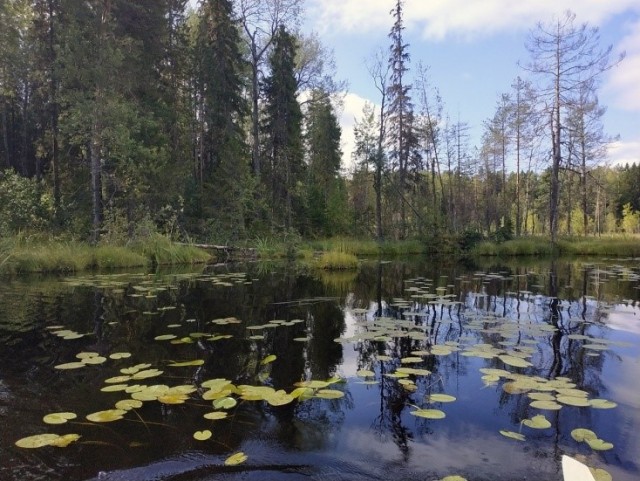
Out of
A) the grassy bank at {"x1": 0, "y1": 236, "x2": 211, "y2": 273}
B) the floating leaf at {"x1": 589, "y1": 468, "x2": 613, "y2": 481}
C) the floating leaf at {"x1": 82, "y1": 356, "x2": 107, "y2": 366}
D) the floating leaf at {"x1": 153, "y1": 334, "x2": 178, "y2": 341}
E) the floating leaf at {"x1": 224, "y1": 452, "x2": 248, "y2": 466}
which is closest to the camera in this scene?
the floating leaf at {"x1": 589, "y1": 468, "x2": 613, "y2": 481}

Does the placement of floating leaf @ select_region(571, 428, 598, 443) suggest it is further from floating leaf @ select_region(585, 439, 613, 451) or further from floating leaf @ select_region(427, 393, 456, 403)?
floating leaf @ select_region(427, 393, 456, 403)

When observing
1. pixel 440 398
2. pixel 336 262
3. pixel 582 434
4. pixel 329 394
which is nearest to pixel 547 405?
pixel 582 434

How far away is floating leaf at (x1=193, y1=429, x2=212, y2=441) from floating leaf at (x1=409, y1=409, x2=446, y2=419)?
131cm

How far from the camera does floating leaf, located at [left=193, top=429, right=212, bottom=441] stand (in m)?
2.35

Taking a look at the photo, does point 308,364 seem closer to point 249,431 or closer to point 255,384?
point 255,384

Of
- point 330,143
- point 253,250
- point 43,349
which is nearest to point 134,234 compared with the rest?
point 253,250

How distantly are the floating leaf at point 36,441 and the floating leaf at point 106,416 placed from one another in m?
0.22

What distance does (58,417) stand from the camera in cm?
253

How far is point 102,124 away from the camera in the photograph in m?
13.6

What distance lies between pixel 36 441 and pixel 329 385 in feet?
6.21

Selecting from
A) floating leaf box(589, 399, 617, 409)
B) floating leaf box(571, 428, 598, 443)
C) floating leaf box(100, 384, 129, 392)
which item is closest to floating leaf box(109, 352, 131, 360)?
floating leaf box(100, 384, 129, 392)

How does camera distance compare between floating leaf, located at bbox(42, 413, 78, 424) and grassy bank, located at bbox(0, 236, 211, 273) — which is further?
grassy bank, located at bbox(0, 236, 211, 273)

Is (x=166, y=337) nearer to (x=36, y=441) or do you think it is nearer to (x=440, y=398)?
(x=36, y=441)

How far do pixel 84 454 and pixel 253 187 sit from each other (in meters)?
18.1
